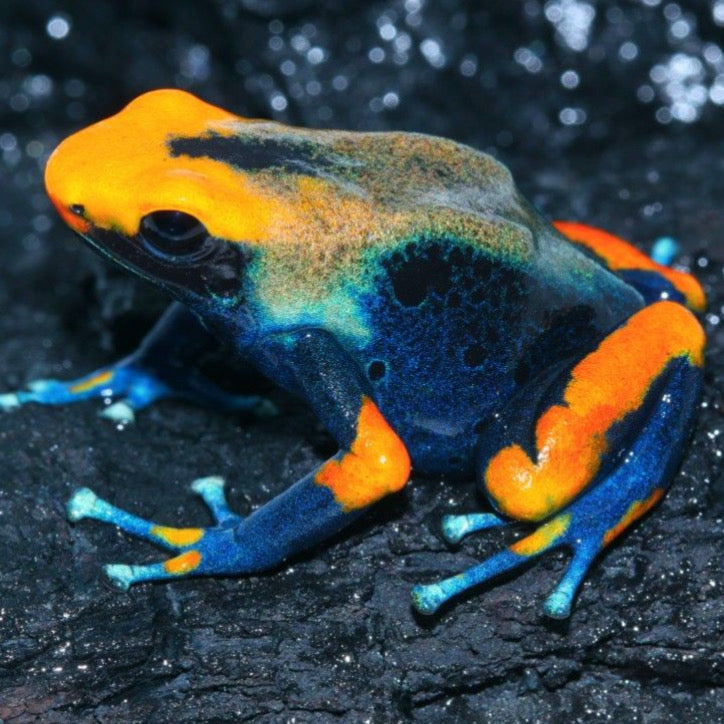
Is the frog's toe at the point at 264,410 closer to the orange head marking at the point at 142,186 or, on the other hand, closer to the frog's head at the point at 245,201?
the frog's head at the point at 245,201

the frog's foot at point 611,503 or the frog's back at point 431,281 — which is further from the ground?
the frog's back at point 431,281

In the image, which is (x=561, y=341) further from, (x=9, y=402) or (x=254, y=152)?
(x=9, y=402)

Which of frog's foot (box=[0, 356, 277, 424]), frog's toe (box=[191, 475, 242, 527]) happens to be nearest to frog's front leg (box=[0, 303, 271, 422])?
frog's foot (box=[0, 356, 277, 424])

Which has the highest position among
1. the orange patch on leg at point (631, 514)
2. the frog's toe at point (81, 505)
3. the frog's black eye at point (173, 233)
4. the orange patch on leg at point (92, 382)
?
the frog's black eye at point (173, 233)

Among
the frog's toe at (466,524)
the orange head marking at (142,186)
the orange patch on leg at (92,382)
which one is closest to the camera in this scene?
the orange head marking at (142,186)

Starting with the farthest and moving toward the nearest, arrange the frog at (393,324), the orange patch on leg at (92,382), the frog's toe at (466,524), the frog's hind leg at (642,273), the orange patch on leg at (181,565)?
the orange patch on leg at (92,382) < the frog's hind leg at (642,273) < the frog's toe at (466,524) < the orange patch on leg at (181,565) < the frog at (393,324)

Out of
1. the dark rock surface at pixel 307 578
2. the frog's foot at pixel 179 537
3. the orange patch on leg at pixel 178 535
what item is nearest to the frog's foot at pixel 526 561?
the dark rock surface at pixel 307 578

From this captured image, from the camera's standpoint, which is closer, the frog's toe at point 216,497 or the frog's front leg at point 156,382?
the frog's toe at point 216,497

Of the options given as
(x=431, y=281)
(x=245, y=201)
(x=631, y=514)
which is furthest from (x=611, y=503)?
(x=245, y=201)

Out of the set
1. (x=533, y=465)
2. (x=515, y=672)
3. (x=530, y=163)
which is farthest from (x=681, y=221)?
(x=515, y=672)
